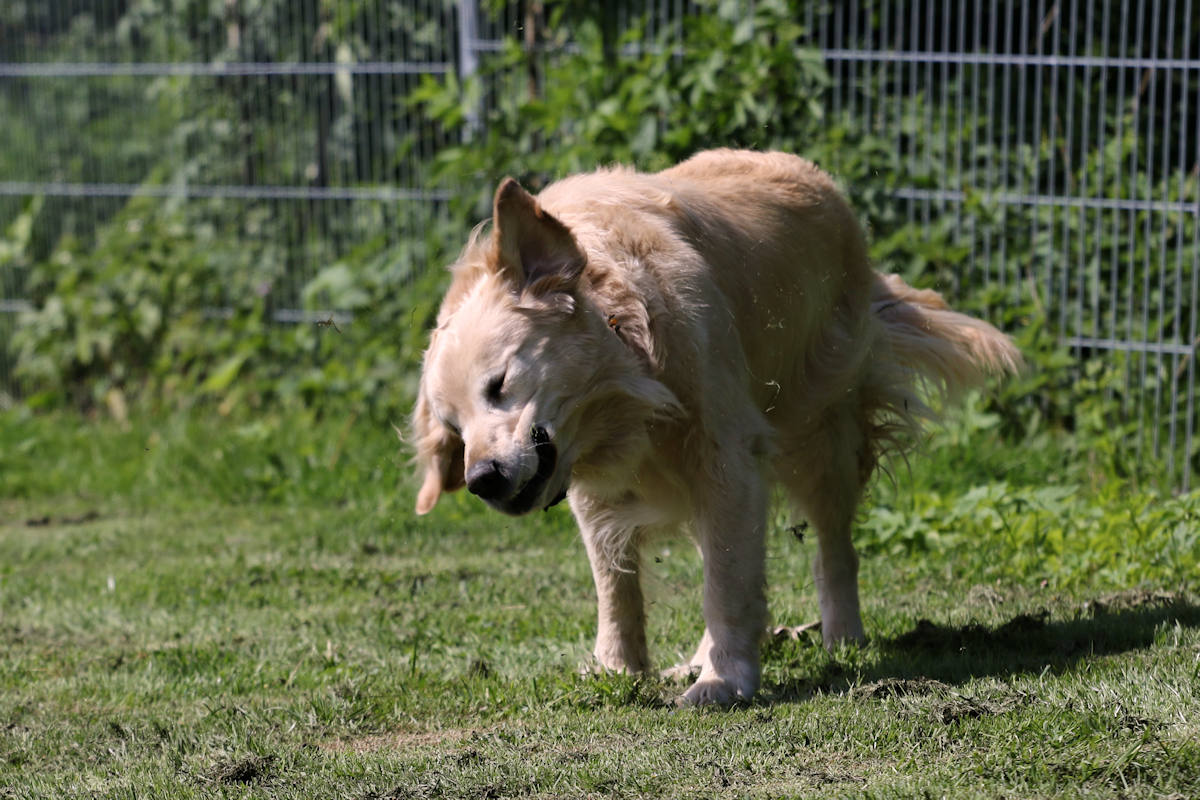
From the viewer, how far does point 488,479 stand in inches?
144

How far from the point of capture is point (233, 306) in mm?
9516

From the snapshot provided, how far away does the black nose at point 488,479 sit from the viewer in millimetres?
3643

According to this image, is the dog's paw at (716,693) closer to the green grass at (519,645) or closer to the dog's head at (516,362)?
the green grass at (519,645)

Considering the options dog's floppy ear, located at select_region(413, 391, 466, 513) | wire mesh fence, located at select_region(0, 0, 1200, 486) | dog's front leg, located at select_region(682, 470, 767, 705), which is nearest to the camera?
dog's front leg, located at select_region(682, 470, 767, 705)

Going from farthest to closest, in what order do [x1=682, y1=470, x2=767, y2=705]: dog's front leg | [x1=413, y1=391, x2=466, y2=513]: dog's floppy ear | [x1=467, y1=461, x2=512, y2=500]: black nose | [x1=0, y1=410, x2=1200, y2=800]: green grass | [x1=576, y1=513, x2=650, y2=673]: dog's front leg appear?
[x1=576, y1=513, x2=650, y2=673]: dog's front leg, [x1=413, y1=391, x2=466, y2=513]: dog's floppy ear, [x1=682, y1=470, x2=767, y2=705]: dog's front leg, [x1=467, y1=461, x2=512, y2=500]: black nose, [x1=0, y1=410, x2=1200, y2=800]: green grass

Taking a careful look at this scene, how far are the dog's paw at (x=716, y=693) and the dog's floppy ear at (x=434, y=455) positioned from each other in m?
0.92

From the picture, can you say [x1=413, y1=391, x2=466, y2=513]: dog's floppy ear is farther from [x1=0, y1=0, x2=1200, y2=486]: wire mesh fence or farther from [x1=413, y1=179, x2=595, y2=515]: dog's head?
[x1=0, y1=0, x2=1200, y2=486]: wire mesh fence

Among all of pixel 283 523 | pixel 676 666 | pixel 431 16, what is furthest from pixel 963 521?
pixel 431 16

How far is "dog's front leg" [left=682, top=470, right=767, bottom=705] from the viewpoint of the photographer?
406 centimetres

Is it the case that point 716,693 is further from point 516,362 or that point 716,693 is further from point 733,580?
point 516,362

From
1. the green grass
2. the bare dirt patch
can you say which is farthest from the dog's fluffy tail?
the bare dirt patch

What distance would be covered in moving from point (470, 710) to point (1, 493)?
535 centimetres

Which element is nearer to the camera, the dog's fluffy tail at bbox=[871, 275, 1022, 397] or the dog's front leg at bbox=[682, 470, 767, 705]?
the dog's front leg at bbox=[682, 470, 767, 705]

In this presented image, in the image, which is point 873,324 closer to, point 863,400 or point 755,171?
point 863,400
